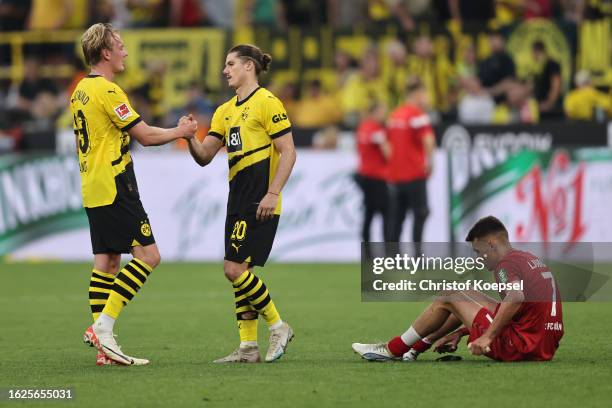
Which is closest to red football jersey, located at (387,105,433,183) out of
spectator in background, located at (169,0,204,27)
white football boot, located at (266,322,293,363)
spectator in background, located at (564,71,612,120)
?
spectator in background, located at (564,71,612,120)

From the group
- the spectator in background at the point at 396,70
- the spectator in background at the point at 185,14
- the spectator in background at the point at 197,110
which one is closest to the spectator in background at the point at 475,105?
the spectator in background at the point at 396,70

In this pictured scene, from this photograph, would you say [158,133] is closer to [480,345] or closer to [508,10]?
[480,345]

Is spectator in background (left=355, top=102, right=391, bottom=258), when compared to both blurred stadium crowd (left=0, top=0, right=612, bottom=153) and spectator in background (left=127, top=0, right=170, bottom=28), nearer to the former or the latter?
blurred stadium crowd (left=0, top=0, right=612, bottom=153)

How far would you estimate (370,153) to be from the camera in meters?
19.0

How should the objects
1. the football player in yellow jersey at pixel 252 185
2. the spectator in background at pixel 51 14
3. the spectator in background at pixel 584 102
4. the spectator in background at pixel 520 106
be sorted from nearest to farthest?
the football player in yellow jersey at pixel 252 185
the spectator in background at pixel 584 102
the spectator in background at pixel 520 106
the spectator in background at pixel 51 14

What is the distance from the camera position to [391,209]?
19.4m

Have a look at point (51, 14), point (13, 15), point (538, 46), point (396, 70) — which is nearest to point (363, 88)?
point (396, 70)

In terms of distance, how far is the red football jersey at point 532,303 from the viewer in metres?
8.62

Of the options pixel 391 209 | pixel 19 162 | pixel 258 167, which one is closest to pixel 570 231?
pixel 391 209

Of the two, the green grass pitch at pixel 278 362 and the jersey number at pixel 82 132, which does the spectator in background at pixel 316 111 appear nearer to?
the green grass pitch at pixel 278 362

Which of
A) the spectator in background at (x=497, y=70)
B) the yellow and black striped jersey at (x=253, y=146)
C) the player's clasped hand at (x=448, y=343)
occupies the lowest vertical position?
the player's clasped hand at (x=448, y=343)

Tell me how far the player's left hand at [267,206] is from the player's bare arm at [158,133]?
70 centimetres

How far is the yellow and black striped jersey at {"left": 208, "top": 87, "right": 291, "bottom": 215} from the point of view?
368 inches

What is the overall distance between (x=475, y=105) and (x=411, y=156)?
3509 millimetres
